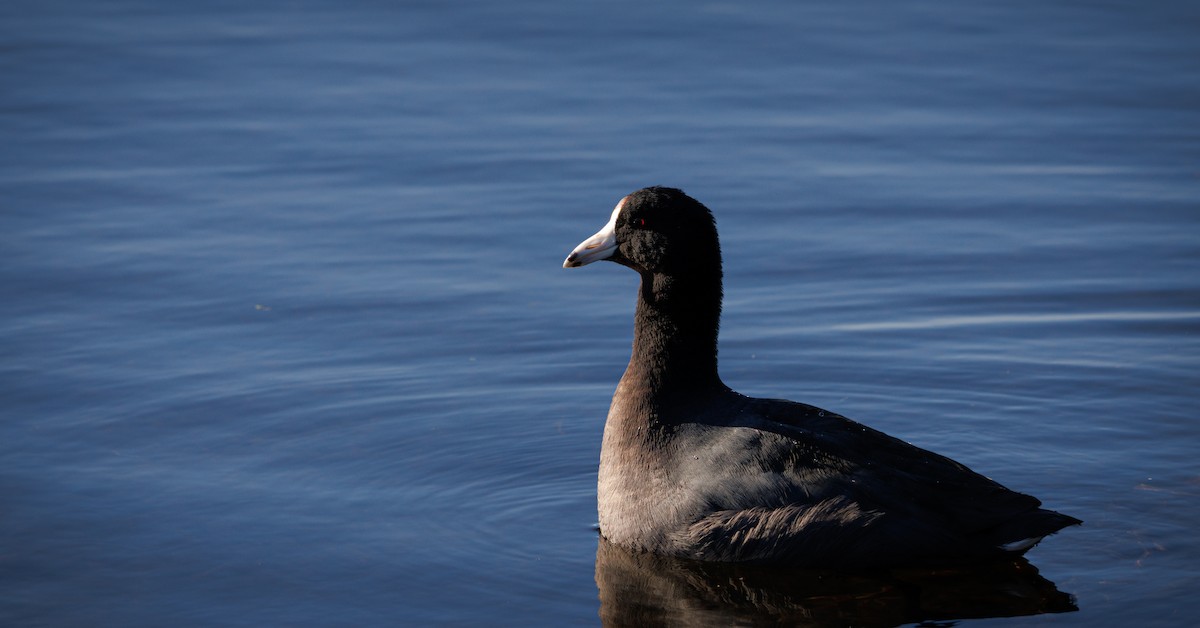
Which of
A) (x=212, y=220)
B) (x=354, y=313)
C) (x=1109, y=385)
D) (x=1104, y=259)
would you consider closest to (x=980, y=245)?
(x=1104, y=259)

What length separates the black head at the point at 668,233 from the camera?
27.1 ft

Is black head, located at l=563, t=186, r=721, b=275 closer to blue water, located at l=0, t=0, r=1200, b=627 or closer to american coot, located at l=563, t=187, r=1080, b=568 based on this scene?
american coot, located at l=563, t=187, r=1080, b=568

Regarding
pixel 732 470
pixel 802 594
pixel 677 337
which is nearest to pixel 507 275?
pixel 677 337

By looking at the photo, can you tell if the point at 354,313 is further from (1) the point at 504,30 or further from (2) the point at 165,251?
(1) the point at 504,30

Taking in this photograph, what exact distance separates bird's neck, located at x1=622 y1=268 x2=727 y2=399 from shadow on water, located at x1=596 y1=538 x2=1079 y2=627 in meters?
0.95

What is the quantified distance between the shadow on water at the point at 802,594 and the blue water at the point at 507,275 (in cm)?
16

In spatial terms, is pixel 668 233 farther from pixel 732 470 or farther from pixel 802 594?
pixel 802 594

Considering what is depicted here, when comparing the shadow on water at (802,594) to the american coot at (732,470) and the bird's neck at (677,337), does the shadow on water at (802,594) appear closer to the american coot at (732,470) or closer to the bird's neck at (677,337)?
the american coot at (732,470)

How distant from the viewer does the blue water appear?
8.13m

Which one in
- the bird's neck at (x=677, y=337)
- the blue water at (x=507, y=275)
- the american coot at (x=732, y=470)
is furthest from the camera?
the bird's neck at (x=677, y=337)

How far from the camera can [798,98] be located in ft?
53.9

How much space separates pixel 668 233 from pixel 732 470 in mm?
1356

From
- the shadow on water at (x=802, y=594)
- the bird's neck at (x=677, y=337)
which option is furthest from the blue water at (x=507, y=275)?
the bird's neck at (x=677, y=337)

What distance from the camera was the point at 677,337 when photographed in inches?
328
